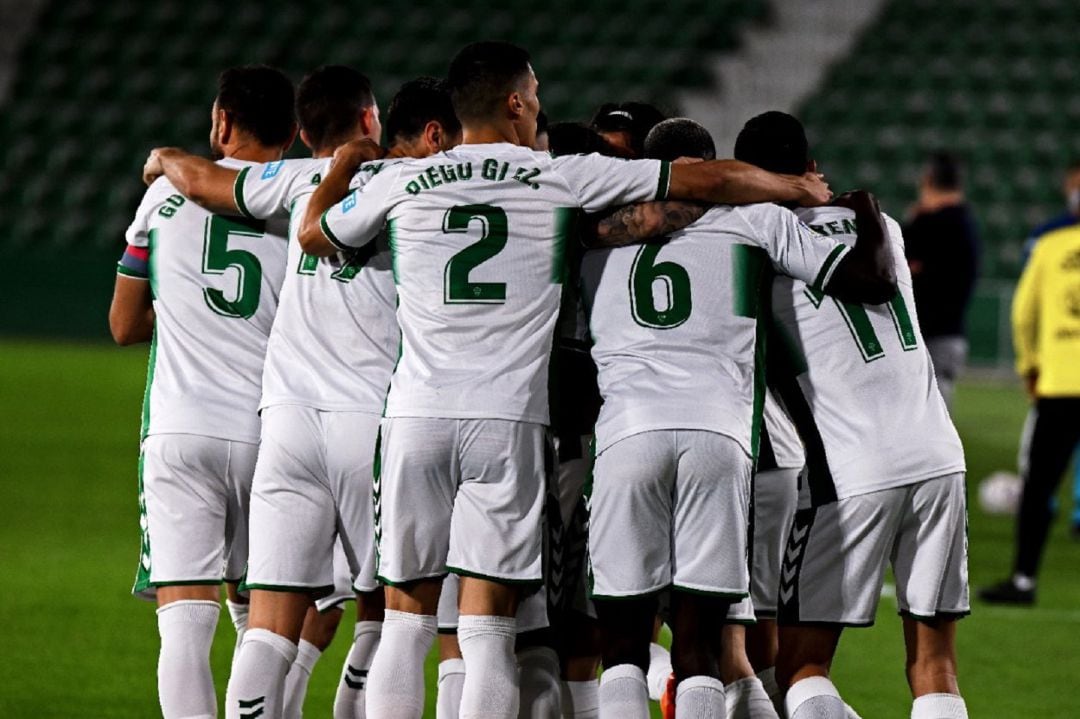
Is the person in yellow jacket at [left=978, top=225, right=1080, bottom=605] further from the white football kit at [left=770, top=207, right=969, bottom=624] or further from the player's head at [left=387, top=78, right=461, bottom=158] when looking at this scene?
the player's head at [left=387, top=78, right=461, bottom=158]

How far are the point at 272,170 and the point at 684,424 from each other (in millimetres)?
1371

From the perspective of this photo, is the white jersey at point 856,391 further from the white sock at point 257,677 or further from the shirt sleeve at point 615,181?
the white sock at point 257,677

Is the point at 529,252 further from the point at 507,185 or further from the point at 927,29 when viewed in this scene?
the point at 927,29

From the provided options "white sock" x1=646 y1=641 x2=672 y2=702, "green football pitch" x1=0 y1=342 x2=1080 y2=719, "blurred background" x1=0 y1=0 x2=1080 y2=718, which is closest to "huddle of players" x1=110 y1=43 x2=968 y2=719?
"white sock" x1=646 y1=641 x2=672 y2=702

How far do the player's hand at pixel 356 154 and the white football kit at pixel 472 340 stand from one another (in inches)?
7.1

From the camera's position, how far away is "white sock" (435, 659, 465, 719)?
185 inches

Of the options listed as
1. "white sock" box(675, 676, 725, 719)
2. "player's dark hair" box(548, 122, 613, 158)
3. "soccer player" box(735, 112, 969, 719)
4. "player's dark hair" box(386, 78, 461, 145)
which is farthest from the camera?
"player's dark hair" box(548, 122, 613, 158)

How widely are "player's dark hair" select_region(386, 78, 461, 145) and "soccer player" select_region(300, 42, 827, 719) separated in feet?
0.87

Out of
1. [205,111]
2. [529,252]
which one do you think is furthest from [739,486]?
[205,111]

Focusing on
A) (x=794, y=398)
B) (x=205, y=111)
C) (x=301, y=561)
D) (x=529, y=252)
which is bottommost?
(x=301, y=561)

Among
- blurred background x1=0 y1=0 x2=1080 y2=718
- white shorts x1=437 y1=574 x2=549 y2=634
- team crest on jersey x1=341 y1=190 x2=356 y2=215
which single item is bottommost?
white shorts x1=437 y1=574 x2=549 y2=634

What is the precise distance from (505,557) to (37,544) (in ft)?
19.0

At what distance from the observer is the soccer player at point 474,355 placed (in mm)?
4484

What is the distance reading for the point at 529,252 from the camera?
4.56 m
